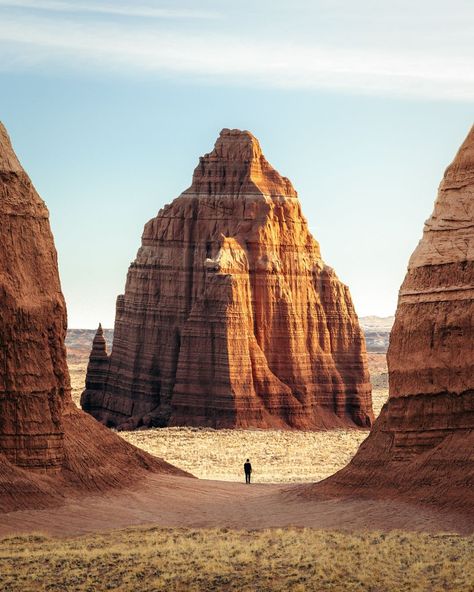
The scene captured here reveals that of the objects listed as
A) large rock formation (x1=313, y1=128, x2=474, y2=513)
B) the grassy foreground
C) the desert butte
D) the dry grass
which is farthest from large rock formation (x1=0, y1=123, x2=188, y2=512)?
the dry grass

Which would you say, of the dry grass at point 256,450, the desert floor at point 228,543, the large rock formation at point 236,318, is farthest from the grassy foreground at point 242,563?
the large rock formation at point 236,318

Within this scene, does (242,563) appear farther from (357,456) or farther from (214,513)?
(357,456)

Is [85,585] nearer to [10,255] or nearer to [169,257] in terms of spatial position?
[10,255]

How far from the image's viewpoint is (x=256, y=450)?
103 metres

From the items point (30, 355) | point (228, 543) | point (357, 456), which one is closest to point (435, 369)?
point (357, 456)

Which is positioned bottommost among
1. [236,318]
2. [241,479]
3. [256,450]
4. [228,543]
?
[228,543]

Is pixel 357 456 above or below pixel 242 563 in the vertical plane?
above

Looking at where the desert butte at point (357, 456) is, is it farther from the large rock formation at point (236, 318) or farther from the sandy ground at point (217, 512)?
the large rock formation at point (236, 318)

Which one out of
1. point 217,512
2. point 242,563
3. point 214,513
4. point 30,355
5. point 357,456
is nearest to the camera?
point 242,563

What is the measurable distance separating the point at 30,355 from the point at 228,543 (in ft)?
37.8

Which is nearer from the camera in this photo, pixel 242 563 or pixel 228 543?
pixel 242 563

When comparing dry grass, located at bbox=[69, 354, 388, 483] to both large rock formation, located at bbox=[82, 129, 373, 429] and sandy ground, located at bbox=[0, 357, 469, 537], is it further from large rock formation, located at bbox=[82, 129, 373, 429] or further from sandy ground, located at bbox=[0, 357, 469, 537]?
sandy ground, located at bbox=[0, 357, 469, 537]

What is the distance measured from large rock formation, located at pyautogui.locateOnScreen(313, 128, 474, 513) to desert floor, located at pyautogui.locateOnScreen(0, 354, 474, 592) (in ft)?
4.51

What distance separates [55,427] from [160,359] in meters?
48.7
